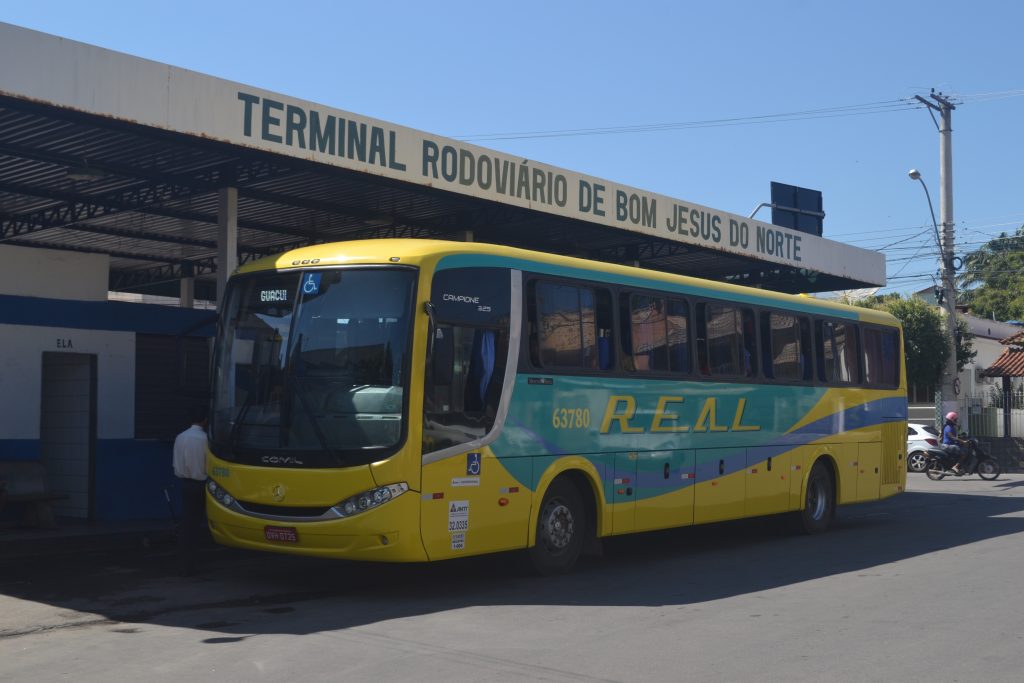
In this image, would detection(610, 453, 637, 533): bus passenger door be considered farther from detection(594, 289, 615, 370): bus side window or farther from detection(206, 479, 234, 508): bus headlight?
detection(206, 479, 234, 508): bus headlight

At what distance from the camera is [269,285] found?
1105 centimetres

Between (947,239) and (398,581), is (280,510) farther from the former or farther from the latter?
(947,239)

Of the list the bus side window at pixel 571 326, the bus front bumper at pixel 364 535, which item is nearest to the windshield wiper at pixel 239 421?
the bus front bumper at pixel 364 535

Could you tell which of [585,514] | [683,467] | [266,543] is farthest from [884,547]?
[266,543]

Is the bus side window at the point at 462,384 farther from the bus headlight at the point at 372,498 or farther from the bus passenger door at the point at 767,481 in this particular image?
the bus passenger door at the point at 767,481

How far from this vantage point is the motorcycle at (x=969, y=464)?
29.8 metres

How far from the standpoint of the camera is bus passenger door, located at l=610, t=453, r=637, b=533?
1269cm

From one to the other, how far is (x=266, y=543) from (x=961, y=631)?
5.93m

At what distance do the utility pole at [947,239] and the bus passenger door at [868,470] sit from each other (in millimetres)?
16614

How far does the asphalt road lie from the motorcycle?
15.8 m

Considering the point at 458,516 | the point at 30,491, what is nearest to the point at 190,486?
the point at 458,516

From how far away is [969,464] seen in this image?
2986 centimetres

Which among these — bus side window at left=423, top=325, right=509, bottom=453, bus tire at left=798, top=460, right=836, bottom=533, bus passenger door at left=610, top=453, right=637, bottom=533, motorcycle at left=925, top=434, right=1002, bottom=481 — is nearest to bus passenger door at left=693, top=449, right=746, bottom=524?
bus passenger door at left=610, top=453, right=637, bottom=533

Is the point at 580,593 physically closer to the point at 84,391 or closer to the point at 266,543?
the point at 266,543
